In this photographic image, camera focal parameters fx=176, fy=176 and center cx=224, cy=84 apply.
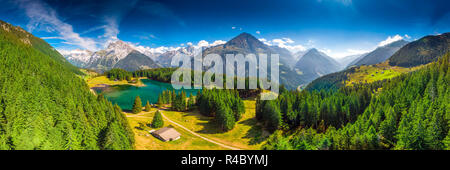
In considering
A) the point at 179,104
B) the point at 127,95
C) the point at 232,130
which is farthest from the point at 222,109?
the point at 127,95

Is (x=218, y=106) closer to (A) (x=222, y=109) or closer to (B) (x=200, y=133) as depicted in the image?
(A) (x=222, y=109)

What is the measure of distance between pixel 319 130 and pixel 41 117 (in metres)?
80.6

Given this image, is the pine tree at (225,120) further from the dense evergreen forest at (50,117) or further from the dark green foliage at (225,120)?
the dense evergreen forest at (50,117)

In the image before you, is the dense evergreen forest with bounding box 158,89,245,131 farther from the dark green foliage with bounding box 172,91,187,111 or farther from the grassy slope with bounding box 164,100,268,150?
the grassy slope with bounding box 164,100,268,150

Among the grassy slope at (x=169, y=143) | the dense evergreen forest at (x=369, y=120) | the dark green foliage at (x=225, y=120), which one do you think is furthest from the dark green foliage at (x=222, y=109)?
the grassy slope at (x=169, y=143)

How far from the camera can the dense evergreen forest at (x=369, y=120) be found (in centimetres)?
3638

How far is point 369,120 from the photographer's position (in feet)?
174

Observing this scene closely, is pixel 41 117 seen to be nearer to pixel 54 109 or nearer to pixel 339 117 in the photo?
pixel 54 109

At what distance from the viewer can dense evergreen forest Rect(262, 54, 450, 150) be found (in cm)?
3638

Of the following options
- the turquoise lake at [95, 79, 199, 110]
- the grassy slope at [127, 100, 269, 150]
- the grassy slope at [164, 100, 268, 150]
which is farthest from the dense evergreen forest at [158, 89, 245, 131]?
the turquoise lake at [95, 79, 199, 110]

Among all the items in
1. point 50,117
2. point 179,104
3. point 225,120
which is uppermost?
point 50,117
